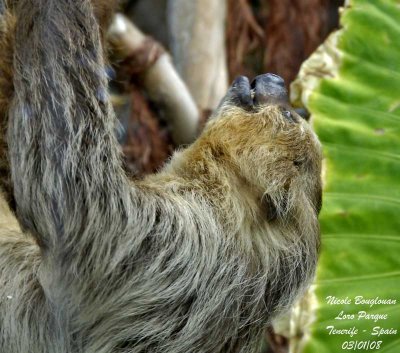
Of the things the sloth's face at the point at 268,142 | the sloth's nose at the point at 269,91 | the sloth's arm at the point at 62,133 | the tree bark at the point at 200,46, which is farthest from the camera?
the tree bark at the point at 200,46

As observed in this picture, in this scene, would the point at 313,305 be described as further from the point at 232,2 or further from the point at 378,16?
the point at 232,2

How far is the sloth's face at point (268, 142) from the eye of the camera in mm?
3962

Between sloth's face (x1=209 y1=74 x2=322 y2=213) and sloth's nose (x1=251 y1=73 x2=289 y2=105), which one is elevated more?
sloth's nose (x1=251 y1=73 x2=289 y2=105)

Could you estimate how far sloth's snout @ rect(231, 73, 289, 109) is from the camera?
164 inches

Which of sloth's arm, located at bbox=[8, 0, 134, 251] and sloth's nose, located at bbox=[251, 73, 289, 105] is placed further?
sloth's nose, located at bbox=[251, 73, 289, 105]

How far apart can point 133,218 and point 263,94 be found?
0.98 meters

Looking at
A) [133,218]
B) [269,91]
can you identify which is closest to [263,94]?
[269,91]

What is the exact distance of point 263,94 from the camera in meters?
4.17

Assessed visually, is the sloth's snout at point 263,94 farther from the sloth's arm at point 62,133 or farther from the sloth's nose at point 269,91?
the sloth's arm at point 62,133

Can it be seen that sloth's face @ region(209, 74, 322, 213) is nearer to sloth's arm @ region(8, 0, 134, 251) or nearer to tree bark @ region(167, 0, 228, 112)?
sloth's arm @ region(8, 0, 134, 251)

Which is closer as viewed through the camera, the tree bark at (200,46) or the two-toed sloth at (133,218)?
the two-toed sloth at (133,218)

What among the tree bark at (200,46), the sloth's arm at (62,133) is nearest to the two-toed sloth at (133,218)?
the sloth's arm at (62,133)

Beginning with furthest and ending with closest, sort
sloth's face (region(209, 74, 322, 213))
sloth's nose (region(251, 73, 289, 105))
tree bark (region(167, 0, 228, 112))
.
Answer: tree bark (region(167, 0, 228, 112))
sloth's nose (region(251, 73, 289, 105))
sloth's face (region(209, 74, 322, 213))

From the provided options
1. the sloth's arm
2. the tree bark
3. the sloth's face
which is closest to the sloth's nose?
the sloth's face
